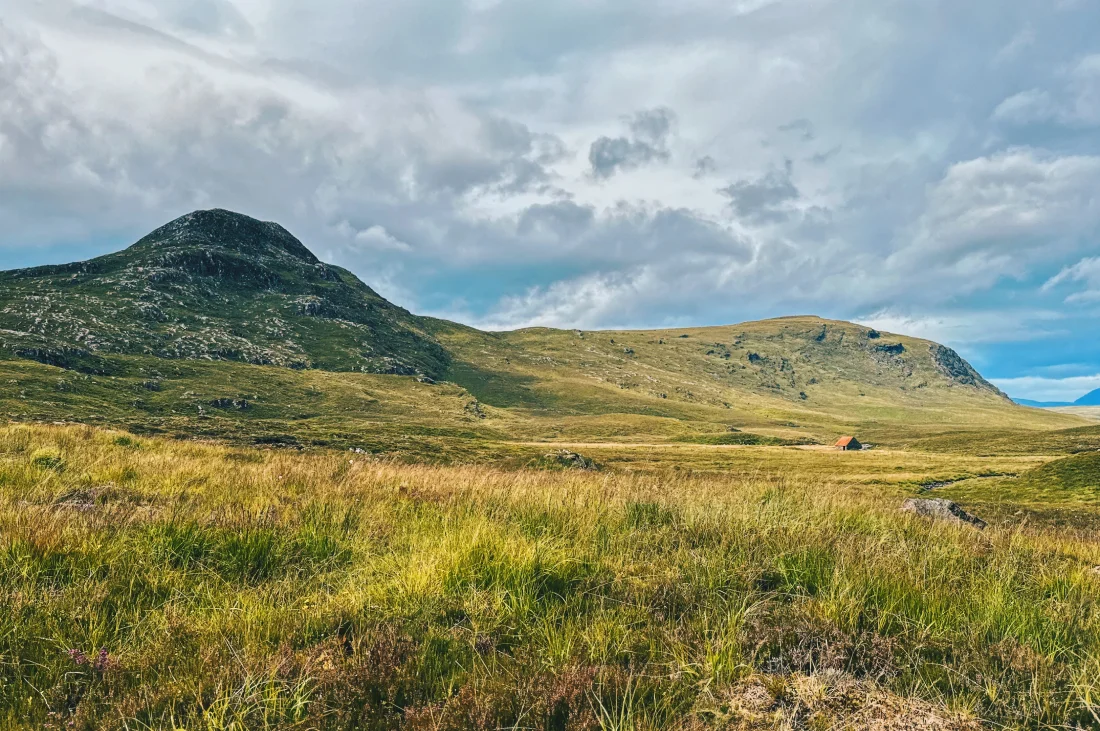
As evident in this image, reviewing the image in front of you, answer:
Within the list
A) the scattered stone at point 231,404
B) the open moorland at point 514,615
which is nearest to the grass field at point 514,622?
the open moorland at point 514,615

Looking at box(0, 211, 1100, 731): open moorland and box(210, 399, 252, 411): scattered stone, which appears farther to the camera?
box(210, 399, 252, 411): scattered stone

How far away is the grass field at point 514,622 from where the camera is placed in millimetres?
2947

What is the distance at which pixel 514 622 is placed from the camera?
397cm

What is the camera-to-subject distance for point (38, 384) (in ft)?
408

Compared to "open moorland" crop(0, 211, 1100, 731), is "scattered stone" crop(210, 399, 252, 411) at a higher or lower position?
lower


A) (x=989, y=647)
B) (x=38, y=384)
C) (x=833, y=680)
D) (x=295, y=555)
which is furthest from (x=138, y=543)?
(x=38, y=384)

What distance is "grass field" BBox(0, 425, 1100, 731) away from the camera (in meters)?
2.95

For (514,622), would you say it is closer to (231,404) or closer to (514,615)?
(514,615)

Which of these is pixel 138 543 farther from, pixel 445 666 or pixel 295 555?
pixel 445 666

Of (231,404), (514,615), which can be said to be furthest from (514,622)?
(231,404)

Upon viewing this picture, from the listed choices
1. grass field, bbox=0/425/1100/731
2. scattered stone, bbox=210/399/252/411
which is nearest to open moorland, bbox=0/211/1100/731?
grass field, bbox=0/425/1100/731

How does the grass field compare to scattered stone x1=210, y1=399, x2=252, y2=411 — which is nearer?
the grass field

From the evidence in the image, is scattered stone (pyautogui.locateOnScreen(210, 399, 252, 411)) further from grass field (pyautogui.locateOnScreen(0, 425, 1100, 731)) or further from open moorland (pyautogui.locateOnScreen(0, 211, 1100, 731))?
grass field (pyautogui.locateOnScreen(0, 425, 1100, 731))

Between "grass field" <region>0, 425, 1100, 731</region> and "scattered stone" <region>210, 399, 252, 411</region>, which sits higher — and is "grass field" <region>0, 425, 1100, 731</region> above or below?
above
